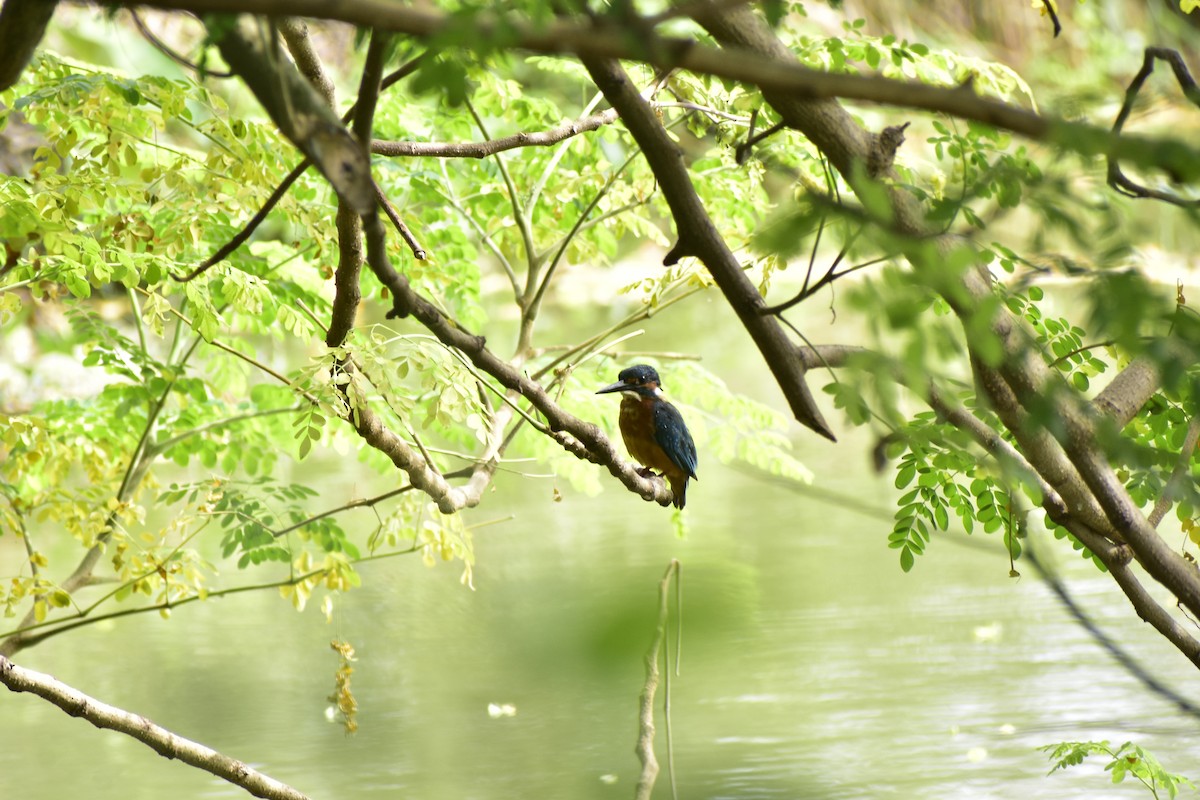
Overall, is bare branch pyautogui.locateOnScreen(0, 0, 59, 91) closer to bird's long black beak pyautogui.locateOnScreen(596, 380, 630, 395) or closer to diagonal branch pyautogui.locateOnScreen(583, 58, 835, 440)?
diagonal branch pyautogui.locateOnScreen(583, 58, 835, 440)

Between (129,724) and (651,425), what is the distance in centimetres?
107

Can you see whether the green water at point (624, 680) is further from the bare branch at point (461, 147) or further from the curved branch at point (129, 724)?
the bare branch at point (461, 147)

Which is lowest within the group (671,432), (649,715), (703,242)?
(649,715)

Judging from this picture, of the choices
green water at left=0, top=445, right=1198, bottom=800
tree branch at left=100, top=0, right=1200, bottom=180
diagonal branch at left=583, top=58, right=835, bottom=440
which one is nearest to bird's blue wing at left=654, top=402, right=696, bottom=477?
green water at left=0, top=445, right=1198, bottom=800

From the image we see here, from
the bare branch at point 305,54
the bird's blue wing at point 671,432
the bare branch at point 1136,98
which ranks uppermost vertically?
the bare branch at point 305,54

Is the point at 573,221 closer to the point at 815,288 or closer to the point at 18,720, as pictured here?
the point at 815,288

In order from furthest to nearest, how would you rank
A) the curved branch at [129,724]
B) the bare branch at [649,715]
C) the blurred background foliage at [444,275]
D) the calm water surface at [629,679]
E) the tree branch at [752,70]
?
the calm water surface at [629,679]
the bare branch at [649,715]
the curved branch at [129,724]
the blurred background foliage at [444,275]
the tree branch at [752,70]

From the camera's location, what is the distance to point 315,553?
3746mm

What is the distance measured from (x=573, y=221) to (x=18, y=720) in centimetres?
185

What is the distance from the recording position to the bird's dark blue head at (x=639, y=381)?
2373mm

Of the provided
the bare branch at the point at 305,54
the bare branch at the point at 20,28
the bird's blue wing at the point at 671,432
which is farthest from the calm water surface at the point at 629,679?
the bare branch at the point at 20,28

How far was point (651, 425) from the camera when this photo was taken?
2.40 m

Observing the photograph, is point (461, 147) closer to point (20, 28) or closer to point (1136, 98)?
point (20, 28)

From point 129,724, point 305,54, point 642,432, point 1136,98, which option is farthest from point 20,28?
point 642,432
